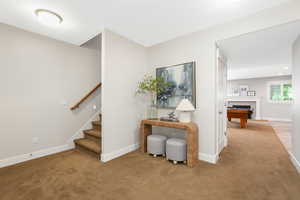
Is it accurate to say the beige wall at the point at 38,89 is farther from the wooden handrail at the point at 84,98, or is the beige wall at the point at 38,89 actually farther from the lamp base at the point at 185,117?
the lamp base at the point at 185,117

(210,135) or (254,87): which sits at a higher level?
(254,87)

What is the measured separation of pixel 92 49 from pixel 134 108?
6.65 ft

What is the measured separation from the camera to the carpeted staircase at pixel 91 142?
271 cm

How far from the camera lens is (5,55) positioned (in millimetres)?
2318

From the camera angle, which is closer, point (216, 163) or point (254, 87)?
point (216, 163)

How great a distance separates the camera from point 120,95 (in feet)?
9.09

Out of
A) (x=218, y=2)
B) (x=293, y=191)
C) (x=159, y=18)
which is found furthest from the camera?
(x=159, y=18)

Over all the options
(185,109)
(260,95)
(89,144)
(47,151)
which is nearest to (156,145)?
(185,109)

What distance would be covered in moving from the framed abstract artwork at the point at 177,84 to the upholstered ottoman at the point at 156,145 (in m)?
0.77

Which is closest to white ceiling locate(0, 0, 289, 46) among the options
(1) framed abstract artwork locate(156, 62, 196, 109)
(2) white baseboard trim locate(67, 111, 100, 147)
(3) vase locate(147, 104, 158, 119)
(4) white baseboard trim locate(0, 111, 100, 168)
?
(1) framed abstract artwork locate(156, 62, 196, 109)

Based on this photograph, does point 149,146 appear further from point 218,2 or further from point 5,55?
point 5,55

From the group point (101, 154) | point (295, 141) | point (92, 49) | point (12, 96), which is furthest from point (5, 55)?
point (295, 141)

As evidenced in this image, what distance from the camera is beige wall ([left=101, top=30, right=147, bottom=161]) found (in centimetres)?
251

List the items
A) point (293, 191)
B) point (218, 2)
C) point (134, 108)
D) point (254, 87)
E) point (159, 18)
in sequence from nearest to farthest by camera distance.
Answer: point (293, 191) → point (218, 2) → point (159, 18) → point (134, 108) → point (254, 87)
